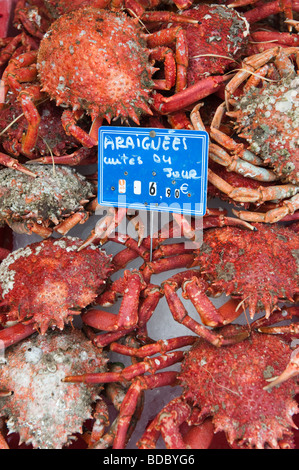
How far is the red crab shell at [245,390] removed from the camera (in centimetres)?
120

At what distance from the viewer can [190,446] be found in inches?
49.4

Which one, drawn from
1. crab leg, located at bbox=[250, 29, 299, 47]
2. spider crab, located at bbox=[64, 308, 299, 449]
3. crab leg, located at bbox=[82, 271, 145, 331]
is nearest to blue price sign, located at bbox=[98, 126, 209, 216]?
crab leg, located at bbox=[82, 271, 145, 331]

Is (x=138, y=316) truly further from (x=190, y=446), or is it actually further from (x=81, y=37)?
(x=81, y=37)

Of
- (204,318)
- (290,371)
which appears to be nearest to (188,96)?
(204,318)

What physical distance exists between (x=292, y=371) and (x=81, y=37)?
125 centimetres

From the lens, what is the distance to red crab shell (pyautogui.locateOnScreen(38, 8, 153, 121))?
1.38 m

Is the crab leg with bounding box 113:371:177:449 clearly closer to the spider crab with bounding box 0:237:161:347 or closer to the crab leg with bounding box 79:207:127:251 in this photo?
the spider crab with bounding box 0:237:161:347

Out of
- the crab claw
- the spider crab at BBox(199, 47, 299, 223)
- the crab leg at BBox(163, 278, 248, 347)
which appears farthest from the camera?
the spider crab at BBox(199, 47, 299, 223)

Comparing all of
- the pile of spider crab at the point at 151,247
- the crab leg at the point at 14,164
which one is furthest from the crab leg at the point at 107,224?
the crab leg at the point at 14,164

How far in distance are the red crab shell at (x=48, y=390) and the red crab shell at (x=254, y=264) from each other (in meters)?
0.52

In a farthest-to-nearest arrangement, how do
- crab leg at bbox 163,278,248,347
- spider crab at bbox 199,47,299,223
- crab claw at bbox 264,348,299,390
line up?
spider crab at bbox 199,47,299,223 → crab leg at bbox 163,278,248,347 → crab claw at bbox 264,348,299,390

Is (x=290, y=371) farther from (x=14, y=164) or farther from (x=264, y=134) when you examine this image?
(x=14, y=164)

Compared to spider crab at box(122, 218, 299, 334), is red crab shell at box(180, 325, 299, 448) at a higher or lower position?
lower

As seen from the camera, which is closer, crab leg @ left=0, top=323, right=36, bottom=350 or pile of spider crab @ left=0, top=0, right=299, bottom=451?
pile of spider crab @ left=0, top=0, right=299, bottom=451
